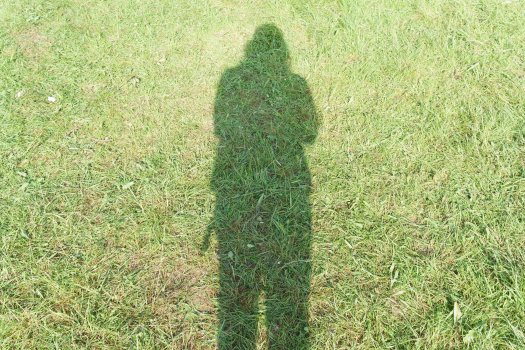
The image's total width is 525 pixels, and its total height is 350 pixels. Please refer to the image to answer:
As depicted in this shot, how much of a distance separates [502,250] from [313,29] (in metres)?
3.08

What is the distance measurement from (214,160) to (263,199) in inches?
23.6

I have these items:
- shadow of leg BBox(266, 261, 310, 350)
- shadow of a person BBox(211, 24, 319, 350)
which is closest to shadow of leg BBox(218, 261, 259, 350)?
shadow of a person BBox(211, 24, 319, 350)

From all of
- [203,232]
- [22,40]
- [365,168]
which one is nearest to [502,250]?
[365,168]

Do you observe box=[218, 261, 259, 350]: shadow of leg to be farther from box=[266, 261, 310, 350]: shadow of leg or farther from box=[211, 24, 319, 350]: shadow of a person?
box=[266, 261, 310, 350]: shadow of leg

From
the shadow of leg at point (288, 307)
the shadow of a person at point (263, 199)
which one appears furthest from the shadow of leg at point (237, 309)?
the shadow of leg at point (288, 307)

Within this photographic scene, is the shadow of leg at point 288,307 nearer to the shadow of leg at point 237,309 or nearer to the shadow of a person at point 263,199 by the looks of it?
the shadow of a person at point 263,199

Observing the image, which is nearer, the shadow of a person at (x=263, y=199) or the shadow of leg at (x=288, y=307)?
the shadow of leg at (x=288, y=307)

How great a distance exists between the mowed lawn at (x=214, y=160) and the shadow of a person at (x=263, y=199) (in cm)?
8

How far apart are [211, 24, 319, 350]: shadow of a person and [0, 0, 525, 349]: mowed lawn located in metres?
0.08

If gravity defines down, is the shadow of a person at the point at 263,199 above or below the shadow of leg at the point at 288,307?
above

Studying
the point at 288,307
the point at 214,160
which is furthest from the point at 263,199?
the point at 288,307

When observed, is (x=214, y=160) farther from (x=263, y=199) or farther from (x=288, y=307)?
(x=288, y=307)

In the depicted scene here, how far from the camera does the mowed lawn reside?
2514 millimetres

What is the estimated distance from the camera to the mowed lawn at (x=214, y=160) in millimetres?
2514
